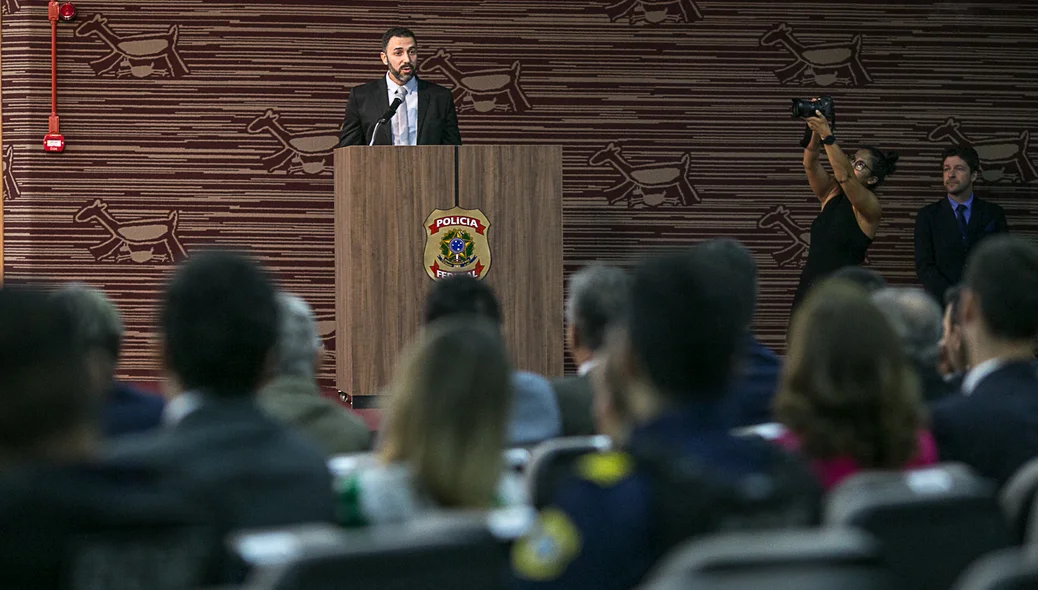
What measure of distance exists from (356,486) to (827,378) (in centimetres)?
74

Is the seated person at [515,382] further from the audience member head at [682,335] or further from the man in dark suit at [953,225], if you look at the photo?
the man in dark suit at [953,225]

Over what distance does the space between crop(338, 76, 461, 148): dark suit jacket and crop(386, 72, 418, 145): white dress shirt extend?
2 cm

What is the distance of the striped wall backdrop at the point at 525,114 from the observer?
694cm

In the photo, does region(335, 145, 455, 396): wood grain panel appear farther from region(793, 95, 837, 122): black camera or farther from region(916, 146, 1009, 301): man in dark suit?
region(916, 146, 1009, 301): man in dark suit

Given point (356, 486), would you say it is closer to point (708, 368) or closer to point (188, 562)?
point (188, 562)

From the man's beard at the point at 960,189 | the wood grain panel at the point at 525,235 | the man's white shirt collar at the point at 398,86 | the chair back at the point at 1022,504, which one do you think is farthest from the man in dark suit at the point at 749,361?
the man's beard at the point at 960,189

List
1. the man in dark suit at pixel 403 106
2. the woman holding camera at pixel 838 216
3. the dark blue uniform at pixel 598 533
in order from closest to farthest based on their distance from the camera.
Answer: the dark blue uniform at pixel 598 533 → the man in dark suit at pixel 403 106 → the woman holding camera at pixel 838 216

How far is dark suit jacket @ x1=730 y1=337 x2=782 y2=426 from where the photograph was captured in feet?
9.71

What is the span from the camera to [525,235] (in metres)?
5.33

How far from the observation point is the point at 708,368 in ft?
5.68

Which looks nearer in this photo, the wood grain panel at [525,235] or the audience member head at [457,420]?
the audience member head at [457,420]

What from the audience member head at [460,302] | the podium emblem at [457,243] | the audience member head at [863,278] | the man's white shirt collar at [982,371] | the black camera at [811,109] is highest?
the black camera at [811,109]

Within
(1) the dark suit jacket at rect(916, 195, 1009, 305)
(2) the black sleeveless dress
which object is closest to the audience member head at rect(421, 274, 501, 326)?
(2) the black sleeveless dress

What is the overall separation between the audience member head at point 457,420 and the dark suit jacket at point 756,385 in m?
1.22
